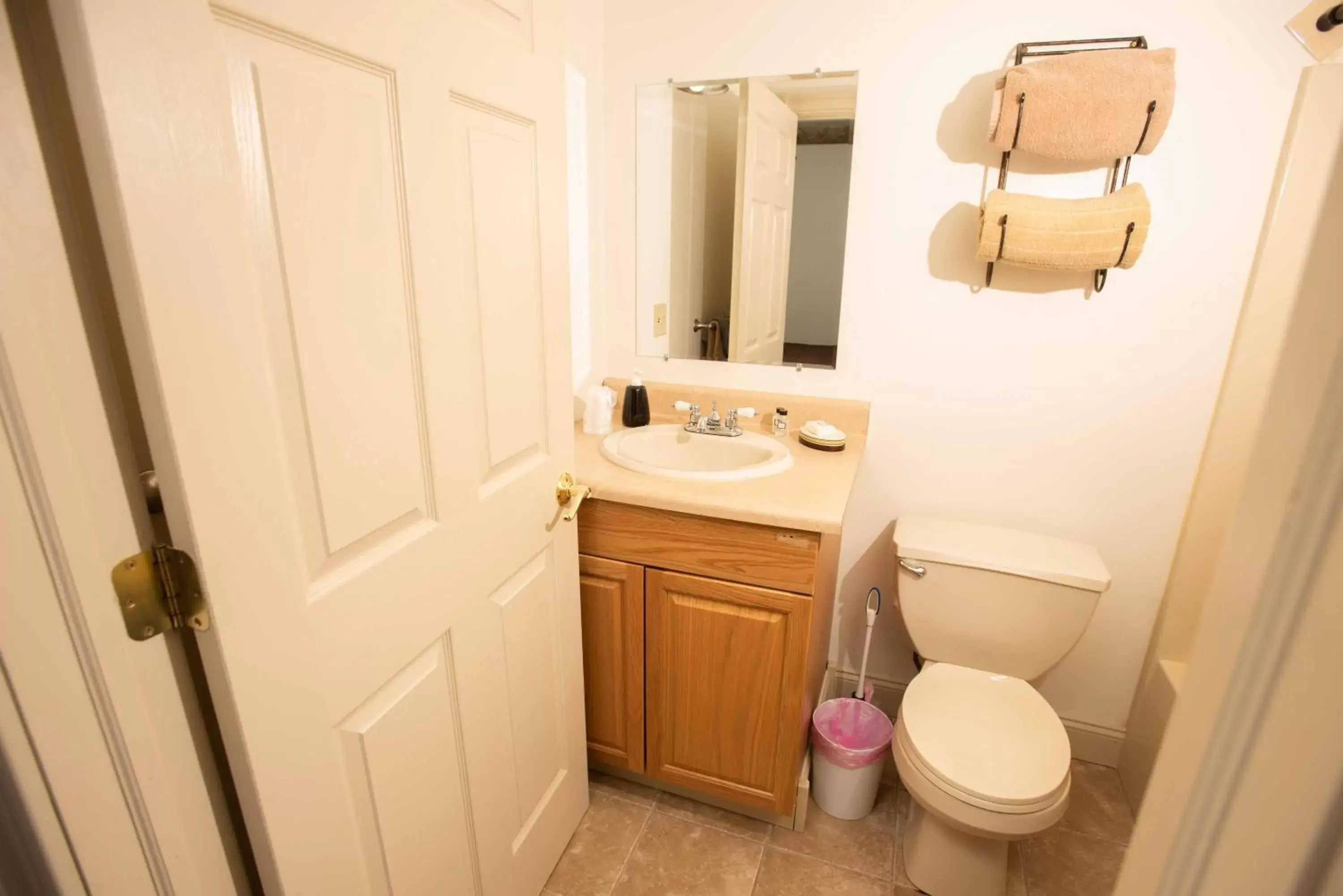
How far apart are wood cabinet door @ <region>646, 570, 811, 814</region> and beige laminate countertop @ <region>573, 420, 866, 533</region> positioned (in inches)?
7.1

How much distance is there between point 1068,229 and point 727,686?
1271mm

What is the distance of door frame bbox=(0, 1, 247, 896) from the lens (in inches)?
18.4

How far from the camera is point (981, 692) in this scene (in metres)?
1.46

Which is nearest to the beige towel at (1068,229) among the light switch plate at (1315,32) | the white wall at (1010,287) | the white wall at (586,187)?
the white wall at (1010,287)

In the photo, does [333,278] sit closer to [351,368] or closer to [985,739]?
[351,368]

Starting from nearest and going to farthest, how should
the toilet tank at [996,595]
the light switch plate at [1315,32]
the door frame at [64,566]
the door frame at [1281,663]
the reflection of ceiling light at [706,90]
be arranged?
the door frame at [1281,663] < the door frame at [64,566] < the light switch plate at [1315,32] < the toilet tank at [996,595] < the reflection of ceiling light at [706,90]

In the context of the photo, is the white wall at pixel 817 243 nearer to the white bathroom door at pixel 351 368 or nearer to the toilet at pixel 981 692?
the toilet at pixel 981 692

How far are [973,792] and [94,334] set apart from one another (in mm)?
1469

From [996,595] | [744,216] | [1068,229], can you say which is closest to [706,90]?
[744,216]

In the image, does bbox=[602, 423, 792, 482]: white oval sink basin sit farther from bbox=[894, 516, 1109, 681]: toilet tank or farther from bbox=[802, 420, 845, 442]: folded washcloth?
bbox=[894, 516, 1109, 681]: toilet tank

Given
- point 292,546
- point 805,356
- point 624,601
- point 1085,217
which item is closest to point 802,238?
point 805,356

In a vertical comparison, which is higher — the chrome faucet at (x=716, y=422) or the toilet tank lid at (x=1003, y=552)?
the chrome faucet at (x=716, y=422)

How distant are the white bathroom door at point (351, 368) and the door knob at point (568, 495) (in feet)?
0.18

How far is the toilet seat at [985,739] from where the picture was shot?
1198 mm
